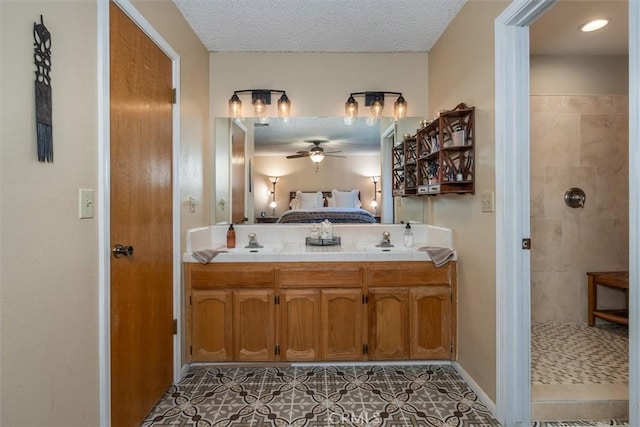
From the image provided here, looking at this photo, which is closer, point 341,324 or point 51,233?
point 51,233

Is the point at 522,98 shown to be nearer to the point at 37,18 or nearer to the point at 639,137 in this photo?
the point at 639,137

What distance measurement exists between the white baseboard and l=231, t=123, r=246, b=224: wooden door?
206 centimetres

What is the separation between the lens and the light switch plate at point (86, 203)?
1.26 m

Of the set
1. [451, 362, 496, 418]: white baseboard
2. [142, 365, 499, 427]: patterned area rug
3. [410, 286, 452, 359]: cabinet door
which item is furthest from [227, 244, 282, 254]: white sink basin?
[451, 362, 496, 418]: white baseboard

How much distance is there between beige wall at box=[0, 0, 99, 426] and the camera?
96cm

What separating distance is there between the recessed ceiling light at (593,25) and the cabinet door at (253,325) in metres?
3.09

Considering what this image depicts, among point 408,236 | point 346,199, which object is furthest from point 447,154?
point 346,199

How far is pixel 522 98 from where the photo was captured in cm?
171

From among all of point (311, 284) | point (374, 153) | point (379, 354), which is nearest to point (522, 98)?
point (374, 153)

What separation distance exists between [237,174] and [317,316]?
1.42m

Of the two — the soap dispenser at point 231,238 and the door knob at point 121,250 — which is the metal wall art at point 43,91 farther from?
the soap dispenser at point 231,238

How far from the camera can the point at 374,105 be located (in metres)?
2.80

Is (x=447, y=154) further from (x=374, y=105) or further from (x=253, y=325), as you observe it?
(x=253, y=325)

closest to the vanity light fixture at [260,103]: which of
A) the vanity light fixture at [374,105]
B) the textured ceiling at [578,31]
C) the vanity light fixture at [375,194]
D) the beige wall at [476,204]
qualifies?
the vanity light fixture at [374,105]
